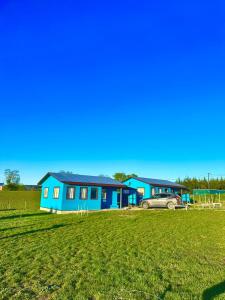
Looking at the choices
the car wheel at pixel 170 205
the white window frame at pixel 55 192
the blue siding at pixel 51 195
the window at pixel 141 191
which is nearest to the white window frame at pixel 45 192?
the blue siding at pixel 51 195

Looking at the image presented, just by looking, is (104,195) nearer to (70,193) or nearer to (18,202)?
(70,193)

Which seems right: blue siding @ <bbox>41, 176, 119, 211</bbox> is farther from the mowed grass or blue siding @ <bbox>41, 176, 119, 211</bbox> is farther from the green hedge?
the mowed grass

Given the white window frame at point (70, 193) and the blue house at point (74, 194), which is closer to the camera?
the blue house at point (74, 194)

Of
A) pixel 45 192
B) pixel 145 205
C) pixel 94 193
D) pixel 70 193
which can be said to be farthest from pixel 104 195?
pixel 45 192

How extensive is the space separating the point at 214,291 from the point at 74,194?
18.1 meters

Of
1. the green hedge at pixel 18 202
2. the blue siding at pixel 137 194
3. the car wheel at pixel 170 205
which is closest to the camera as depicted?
the car wheel at pixel 170 205

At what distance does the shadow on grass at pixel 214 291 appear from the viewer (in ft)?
15.2

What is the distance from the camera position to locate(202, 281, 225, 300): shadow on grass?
→ 464 centimetres

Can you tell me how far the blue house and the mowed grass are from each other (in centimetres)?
1095

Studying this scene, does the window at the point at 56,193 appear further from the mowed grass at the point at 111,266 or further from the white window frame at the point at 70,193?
the mowed grass at the point at 111,266

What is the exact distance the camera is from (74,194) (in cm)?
2220

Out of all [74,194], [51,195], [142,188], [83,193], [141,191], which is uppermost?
[142,188]

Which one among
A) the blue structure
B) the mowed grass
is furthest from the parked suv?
the mowed grass

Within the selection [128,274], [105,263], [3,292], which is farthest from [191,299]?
[3,292]
